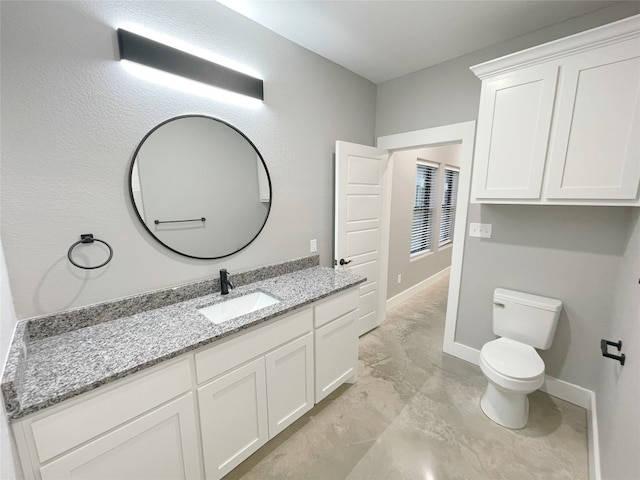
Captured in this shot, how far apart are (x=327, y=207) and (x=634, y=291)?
1.97 m

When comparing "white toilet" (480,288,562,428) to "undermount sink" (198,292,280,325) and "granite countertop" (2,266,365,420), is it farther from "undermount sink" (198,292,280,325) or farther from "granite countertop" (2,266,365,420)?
"undermount sink" (198,292,280,325)

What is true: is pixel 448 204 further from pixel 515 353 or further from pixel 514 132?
pixel 515 353

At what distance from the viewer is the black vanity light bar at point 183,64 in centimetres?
129

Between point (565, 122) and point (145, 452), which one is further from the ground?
point (565, 122)

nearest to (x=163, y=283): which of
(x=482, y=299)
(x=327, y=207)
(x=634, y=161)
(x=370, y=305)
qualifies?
(x=327, y=207)

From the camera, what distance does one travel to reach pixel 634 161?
1400 mm

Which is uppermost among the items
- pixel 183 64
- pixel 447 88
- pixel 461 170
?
pixel 447 88

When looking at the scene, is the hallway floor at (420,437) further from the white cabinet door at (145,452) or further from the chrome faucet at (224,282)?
the chrome faucet at (224,282)

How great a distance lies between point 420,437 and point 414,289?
8.29 ft

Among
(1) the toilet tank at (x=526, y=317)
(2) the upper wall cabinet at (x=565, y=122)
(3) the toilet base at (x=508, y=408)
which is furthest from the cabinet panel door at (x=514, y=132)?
(3) the toilet base at (x=508, y=408)

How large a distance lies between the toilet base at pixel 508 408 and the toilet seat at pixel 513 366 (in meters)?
0.11

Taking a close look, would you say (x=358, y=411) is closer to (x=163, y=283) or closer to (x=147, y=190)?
(x=163, y=283)

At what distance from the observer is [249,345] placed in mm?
1372

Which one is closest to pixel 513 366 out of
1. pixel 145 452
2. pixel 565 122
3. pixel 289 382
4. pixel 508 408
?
pixel 508 408
